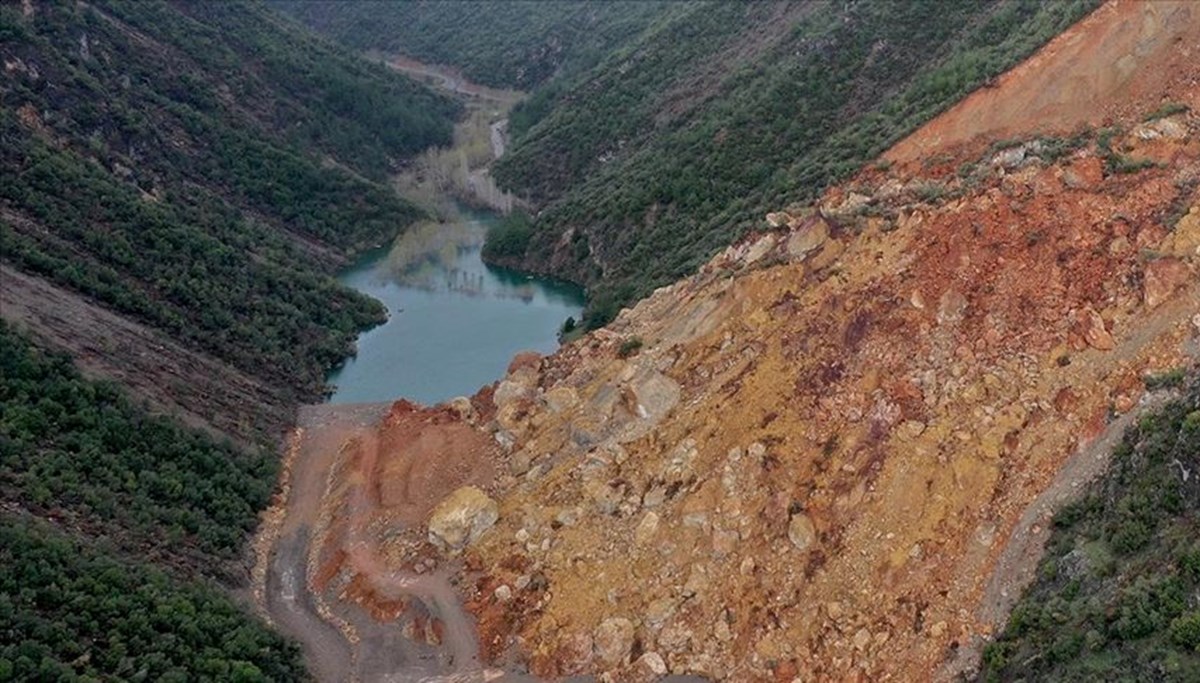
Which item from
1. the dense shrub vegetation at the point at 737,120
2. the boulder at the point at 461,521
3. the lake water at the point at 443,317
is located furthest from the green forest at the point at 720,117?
the boulder at the point at 461,521

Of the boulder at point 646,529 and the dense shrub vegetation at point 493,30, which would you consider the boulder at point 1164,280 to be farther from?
the dense shrub vegetation at point 493,30

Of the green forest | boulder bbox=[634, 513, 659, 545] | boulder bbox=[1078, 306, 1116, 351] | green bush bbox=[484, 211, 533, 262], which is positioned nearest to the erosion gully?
green bush bbox=[484, 211, 533, 262]

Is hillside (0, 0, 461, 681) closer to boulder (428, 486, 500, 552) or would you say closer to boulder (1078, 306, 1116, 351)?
boulder (428, 486, 500, 552)

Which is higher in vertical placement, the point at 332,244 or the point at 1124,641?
the point at 332,244

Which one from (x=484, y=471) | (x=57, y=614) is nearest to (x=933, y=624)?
(x=484, y=471)

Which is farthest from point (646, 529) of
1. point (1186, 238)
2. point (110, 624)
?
point (1186, 238)

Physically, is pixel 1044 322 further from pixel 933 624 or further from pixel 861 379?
pixel 933 624

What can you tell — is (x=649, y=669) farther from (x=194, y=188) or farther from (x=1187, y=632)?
(x=194, y=188)
